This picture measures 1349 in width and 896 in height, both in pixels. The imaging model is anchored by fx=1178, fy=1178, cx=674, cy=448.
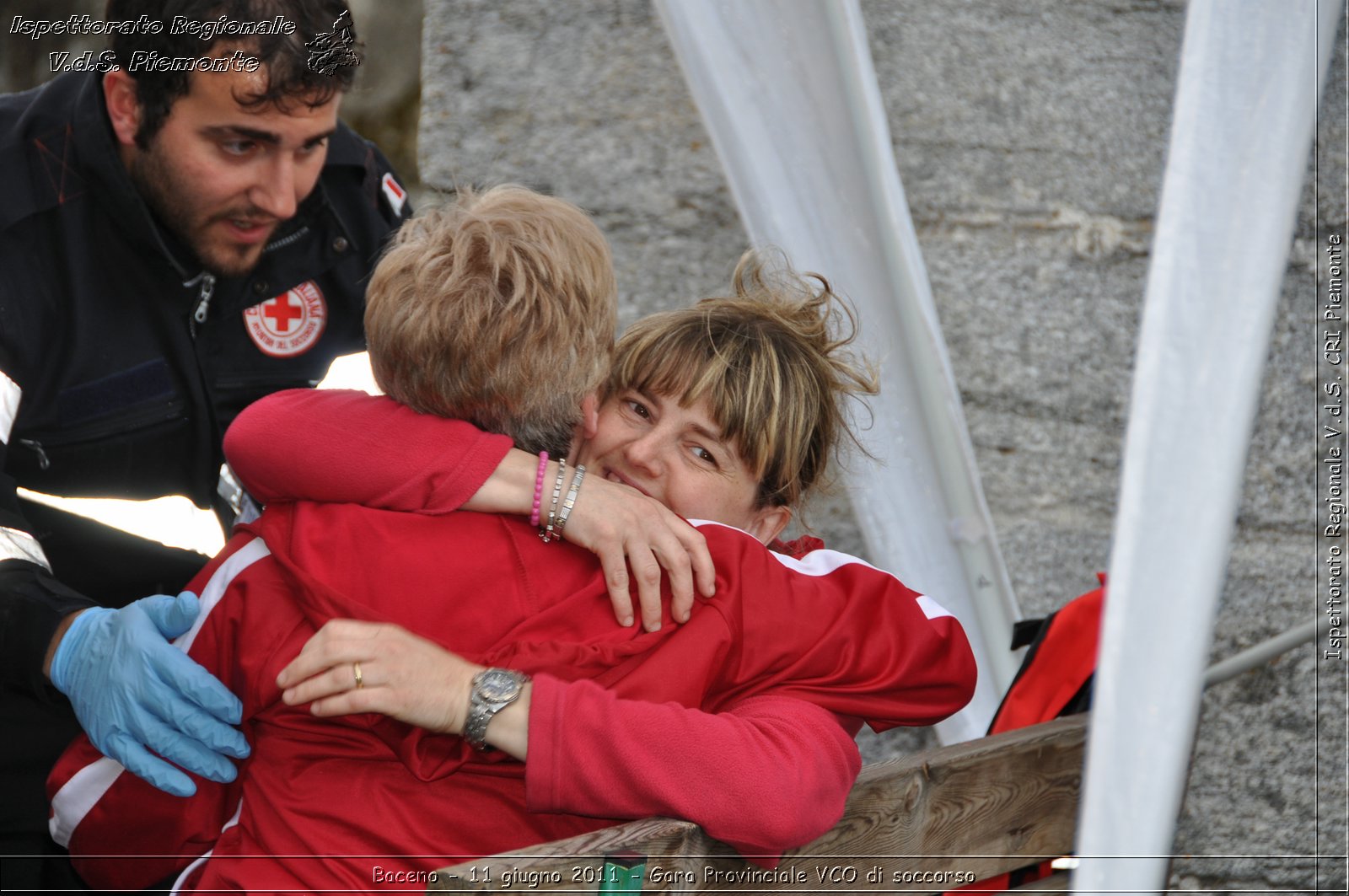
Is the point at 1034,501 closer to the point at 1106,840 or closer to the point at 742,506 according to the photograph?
the point at 742,506

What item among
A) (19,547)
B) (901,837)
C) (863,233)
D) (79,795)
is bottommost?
(79,795)

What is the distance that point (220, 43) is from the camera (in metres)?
1.95

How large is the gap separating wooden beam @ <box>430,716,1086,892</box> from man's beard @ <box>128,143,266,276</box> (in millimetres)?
1401

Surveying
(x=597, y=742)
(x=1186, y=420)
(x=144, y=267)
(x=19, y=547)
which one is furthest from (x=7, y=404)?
(x=1186, y=420)

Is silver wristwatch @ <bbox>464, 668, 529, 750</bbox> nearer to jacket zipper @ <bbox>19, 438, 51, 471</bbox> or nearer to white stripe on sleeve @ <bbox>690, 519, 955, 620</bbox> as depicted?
white stripe on sleeve @ <bbox>690, 519, 955, 620</bbox>

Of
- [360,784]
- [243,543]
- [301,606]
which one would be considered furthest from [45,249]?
[360,784]

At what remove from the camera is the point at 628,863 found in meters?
1.06

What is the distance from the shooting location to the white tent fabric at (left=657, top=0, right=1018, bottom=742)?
2.19 meters

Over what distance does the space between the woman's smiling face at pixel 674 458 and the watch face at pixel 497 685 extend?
404 mm

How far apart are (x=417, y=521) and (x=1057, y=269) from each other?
1.93 m

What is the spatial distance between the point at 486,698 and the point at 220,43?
133 cm

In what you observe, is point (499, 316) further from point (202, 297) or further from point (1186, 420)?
point (202, 297)

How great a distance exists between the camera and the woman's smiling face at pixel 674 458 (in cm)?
153

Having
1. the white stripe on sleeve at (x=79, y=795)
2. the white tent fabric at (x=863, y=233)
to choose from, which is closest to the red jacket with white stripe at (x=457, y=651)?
the white stripe on sleeve at (x=79, y=795)
